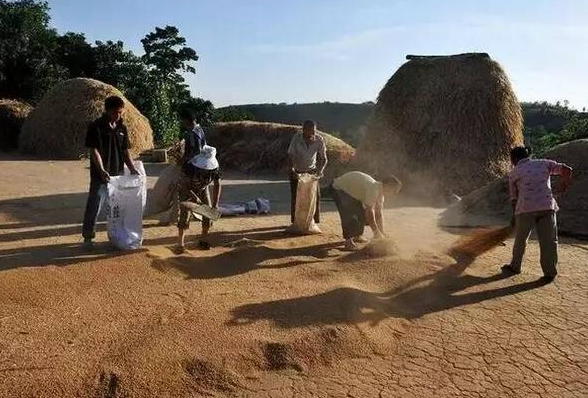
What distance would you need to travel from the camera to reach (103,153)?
4.84 metres

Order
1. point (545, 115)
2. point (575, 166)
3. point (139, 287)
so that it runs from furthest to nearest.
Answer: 1. point (545, 115)
2. point (575, 166)
3. point (139, 287)

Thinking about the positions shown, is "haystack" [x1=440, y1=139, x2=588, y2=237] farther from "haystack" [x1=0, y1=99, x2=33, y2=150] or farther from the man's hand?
"haystack" [x1=0, y1=99, x2=33, y2=150]

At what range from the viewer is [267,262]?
4750mm

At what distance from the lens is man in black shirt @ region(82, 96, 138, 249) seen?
472 cm

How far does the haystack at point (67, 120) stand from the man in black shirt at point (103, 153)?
33.5ft

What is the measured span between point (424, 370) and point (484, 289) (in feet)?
5.11

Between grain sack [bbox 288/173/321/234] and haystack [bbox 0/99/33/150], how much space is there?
1298 cm

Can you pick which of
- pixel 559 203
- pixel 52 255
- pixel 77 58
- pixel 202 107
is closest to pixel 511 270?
pixel 559 203

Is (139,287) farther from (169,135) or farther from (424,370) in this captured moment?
(169,135)

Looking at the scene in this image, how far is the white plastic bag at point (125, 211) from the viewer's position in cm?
485

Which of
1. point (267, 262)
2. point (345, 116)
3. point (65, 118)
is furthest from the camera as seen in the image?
point (345, 116)

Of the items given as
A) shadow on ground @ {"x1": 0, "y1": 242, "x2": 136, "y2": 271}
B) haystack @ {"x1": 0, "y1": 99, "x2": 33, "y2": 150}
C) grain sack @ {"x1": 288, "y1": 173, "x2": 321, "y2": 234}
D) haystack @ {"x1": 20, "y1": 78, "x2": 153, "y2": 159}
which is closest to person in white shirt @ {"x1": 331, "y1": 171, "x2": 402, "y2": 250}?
grain sack @ {"x1": 288, "y1": 173, "x2": 321, "y2": 234}

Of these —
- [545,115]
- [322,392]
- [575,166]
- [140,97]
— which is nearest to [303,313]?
[322,392]

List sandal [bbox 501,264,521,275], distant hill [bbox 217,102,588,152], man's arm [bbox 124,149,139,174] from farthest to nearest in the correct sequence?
1. distant hill [bbox 217,102,588,152]
2. man's arm [bbox 124,149,139,174]
3. sandal [bbox 501,264,521,275]
